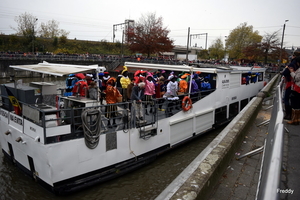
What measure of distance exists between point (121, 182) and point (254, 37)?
5826 cm

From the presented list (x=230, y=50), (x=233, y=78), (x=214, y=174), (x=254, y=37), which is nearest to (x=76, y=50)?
(x=230, y=50)

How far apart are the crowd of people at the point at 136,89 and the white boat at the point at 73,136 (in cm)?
39

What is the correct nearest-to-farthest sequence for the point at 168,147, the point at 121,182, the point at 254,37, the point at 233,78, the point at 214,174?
the point at 214,174, the point at 121,182, the point at 168,147, the point at 233,78, the point at 254,37

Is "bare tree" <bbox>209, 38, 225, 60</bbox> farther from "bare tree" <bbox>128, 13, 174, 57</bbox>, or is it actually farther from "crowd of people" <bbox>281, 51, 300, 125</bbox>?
"crowd of people" <bbox>281, 51, 300, 125</bbox>

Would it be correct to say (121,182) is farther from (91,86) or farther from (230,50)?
(230,50)

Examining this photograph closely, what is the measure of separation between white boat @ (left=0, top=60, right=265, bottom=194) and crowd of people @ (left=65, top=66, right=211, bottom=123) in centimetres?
39

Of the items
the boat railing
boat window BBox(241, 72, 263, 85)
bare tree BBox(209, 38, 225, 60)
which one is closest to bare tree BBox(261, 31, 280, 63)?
bare tree BBox(209, 38, 225, 60)

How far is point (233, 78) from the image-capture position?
42.0 ft

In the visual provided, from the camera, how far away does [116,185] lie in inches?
281

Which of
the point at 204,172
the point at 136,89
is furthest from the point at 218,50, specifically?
the point at 204,172

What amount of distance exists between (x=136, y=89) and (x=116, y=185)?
10.3ft

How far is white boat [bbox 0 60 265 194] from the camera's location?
587 cm

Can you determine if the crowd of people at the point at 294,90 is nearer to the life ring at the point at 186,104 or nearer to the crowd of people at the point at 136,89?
the crowd of people at the point at 136,89

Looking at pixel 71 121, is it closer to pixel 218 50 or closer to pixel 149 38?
pixel 149 38
